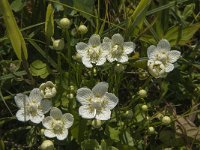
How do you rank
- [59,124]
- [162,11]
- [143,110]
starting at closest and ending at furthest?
1. [59,124]
2. [143,110]
3. [162,11]

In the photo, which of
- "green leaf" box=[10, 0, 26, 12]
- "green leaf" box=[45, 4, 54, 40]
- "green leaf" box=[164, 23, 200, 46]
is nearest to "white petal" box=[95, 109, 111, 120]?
"green leaf" box=[45, 4, 54, 40]

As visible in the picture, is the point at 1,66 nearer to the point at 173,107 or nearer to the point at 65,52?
the point at 65,52

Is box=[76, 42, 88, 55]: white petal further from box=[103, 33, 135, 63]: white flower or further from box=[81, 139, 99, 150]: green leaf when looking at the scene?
box=[81, 139, 99, 150]: green leaf

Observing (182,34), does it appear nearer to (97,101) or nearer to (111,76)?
(111,76)

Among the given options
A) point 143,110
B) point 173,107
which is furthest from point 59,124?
point 173,107

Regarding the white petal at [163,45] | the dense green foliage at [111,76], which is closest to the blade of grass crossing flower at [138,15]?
the dense green foliage at [111,76]
